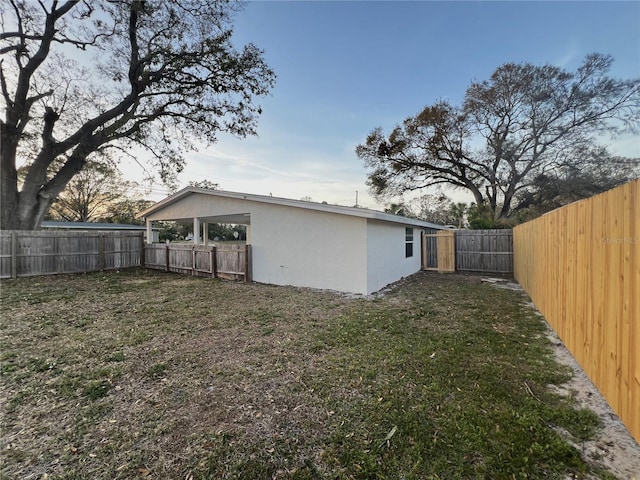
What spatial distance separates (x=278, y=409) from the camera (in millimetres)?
2482

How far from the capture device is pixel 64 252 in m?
10.5

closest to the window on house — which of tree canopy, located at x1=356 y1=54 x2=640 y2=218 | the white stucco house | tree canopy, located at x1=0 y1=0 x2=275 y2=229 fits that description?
the white stucco house

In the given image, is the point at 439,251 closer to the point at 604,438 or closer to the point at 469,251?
the point at 469,251

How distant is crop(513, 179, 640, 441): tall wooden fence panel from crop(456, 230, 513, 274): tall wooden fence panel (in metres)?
8.04

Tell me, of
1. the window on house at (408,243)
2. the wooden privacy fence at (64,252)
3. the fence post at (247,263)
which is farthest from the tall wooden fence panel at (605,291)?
the wooden privacy fence at (64,252)

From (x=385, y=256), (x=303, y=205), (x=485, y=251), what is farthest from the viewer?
(x=485, y=251)

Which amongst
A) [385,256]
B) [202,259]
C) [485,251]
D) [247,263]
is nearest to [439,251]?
[485,251]

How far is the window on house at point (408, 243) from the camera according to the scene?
34.6ft

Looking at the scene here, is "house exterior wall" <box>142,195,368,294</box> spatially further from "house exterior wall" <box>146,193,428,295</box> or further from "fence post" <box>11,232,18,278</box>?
"fence post" <box>11,232,18,278</box>

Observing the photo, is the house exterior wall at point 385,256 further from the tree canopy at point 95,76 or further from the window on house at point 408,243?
the tree canopy at point 95,76

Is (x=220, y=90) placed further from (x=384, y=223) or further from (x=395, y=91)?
(x=384, y=223)

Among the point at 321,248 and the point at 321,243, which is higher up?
the point at 321,243

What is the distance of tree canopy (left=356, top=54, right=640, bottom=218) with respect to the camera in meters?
15.6

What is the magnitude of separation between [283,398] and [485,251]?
11611mm
